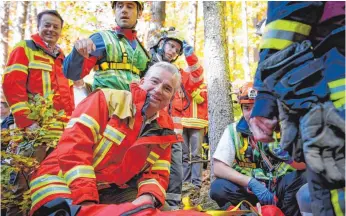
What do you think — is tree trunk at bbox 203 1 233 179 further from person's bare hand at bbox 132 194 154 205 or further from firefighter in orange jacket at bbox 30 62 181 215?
person's bare hand at bbox 132 194 154 205

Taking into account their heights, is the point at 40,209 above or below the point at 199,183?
above

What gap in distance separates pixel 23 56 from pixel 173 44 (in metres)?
1.83

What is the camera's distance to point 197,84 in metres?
6.53

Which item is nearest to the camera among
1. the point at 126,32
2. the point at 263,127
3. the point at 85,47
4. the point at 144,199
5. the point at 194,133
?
the point at 263,127

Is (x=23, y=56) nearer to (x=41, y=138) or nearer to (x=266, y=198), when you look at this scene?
(x=41, y=138)

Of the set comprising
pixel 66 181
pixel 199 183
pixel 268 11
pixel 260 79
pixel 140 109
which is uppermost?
pixel 268 11

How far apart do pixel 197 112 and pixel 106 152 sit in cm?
385

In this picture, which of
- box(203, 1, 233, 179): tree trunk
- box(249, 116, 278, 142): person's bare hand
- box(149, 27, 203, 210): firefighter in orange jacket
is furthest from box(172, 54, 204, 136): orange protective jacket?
box(249, 116, 278, 142): person's bare hand

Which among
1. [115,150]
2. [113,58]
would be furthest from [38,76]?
[115,150]

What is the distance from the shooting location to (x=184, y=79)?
6.50 metres

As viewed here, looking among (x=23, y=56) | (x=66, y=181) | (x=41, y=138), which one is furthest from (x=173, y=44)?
(x=66, y=181)

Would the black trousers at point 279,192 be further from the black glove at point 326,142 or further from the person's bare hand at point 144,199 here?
the black glove at point 326,142

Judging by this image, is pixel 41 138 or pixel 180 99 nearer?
pixel 41 138

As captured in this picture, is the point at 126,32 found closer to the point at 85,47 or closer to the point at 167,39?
the point at 85,47
